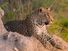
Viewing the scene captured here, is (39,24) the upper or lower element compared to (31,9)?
upper

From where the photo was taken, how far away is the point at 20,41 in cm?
367

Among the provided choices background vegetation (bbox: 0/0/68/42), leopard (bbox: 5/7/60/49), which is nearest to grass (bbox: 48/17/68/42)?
background vegetation (bbox: 0/0/68/42)

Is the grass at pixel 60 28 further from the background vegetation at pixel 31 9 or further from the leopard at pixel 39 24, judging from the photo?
the leopard at pixel 39 24

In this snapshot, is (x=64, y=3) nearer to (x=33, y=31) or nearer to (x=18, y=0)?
(x=18, y=0)

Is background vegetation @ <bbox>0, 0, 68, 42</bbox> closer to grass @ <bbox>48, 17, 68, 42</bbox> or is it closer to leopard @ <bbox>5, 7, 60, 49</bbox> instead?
grass @ <bbox>48, 17, 68, 42</bbox>

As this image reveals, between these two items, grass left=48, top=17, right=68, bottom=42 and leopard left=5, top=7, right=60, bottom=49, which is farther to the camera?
grass left=48, top=17, right=68, bottom=42

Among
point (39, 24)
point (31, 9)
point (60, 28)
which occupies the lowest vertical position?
point (60, 28)

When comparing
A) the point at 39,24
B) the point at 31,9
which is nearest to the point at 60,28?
the point at 31,9

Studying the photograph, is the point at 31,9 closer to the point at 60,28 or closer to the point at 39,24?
the point at 60,28

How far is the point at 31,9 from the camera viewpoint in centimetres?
711

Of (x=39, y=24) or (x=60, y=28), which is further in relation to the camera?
(x=60, y=28)

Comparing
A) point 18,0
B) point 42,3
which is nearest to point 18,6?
point 18,0

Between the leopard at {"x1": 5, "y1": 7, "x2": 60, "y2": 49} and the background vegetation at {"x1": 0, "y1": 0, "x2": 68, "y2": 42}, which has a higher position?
the leopard at {"x1": 5, "y1": 7, "x2": 60, "y2": 49}

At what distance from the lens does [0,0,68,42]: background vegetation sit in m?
6.72
